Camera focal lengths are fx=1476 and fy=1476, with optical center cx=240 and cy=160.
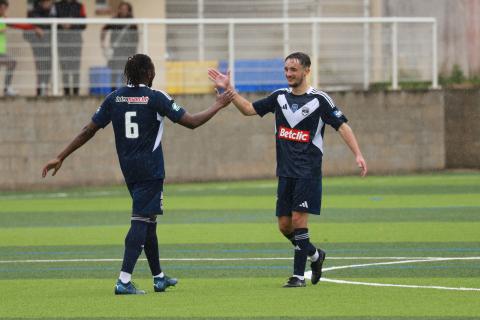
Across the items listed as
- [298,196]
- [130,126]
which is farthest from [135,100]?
[298,196]

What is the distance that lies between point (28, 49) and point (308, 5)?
754 cm

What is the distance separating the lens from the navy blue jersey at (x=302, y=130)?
1259 cm

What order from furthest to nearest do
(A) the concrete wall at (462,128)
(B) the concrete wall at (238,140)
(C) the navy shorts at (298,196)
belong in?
(A) the concrete wall at (462,128), (B) the concrete wall at (238,140), (C) the navy shorts at (298,196)

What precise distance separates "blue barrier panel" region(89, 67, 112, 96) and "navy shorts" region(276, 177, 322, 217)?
15.1 m

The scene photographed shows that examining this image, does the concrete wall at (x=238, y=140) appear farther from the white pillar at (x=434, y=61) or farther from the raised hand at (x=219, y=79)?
the raised hand at (x=219, y=79)

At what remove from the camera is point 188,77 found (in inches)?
1107

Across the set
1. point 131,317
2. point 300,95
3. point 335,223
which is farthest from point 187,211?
point 131,317

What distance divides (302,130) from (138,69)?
154 cm

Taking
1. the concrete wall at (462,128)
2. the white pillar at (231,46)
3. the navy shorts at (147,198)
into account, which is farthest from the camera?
the concrete wall at (462,128)

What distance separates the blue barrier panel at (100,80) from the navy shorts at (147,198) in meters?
15.5

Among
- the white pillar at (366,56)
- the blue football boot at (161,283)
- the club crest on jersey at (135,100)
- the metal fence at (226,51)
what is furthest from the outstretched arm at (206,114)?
the white pillar at (366,56)

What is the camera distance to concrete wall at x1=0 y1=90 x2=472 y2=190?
1064 inches

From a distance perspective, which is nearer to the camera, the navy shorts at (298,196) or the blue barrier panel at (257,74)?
the navy shorts at (298,196)

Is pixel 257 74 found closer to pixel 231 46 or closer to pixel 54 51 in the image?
pixel 231 46
